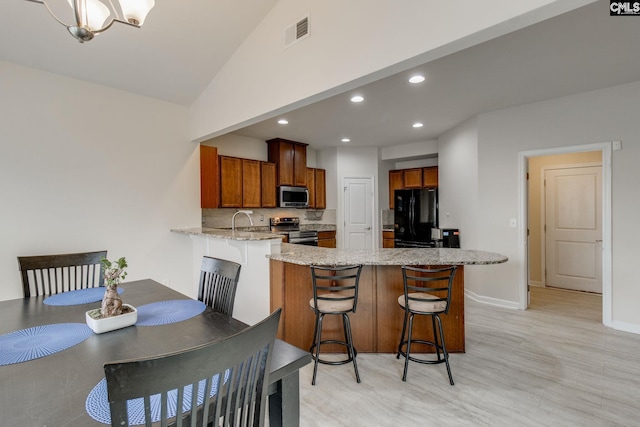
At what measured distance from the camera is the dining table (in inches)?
33.3

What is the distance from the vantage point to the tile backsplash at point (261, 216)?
4848 mm

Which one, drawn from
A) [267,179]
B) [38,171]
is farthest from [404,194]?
[38,171]

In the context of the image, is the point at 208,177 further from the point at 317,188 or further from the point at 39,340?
the point at 39,340

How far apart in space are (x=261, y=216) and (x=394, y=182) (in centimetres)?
302

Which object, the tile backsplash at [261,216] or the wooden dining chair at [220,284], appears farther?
the tile backsplash at [261,216]

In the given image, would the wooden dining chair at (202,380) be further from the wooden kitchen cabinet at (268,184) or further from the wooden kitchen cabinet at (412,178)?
the wooden kitchen cabinet at (412,178)

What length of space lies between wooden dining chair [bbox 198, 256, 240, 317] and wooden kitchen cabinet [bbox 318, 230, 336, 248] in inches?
158

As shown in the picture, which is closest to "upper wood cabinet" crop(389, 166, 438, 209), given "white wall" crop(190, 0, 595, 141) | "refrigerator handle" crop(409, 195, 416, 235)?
"refrigerator handle" crop(409, 195, 416, 235)

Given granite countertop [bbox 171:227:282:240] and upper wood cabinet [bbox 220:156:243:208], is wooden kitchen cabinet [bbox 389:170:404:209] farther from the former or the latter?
granite countertop [bbox 171:227:282:240]

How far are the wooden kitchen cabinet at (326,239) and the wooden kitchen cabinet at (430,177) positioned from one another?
212 cm

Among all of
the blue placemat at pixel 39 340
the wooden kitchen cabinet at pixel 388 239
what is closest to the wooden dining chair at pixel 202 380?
the blue placemat at pixel 39 340

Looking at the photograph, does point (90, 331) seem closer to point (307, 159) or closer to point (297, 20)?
point (297, 20)

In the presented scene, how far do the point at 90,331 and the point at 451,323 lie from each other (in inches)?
104

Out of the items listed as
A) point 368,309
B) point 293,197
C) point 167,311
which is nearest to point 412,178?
point 293,197
